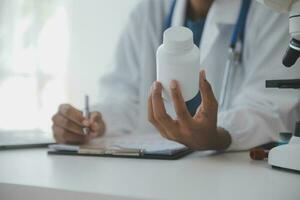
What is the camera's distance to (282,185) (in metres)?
0.47

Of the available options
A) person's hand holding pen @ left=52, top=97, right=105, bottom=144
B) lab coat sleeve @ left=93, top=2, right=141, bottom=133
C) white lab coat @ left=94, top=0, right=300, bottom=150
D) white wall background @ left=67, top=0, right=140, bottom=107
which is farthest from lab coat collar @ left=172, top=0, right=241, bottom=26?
white wall background @ left=67, top=0, right=140, bottom=107

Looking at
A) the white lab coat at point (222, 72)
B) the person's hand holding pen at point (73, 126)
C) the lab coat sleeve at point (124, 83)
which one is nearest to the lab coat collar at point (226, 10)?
the white lab coat at point (222, 72)

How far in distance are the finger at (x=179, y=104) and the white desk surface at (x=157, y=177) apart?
0.22 ft

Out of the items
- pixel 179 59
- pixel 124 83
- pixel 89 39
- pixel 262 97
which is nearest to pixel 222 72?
pixel 262 97

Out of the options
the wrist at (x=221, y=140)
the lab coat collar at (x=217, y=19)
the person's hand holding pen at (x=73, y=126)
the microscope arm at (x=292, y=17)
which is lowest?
the wrist at (x=221, y=140)

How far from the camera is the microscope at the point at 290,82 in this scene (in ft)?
1.72

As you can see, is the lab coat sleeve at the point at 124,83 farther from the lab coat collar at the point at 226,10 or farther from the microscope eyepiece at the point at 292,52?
the microscope eyepiece at the point at 292,52

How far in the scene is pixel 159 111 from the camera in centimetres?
62

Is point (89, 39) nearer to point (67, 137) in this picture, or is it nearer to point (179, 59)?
point (67, 137)

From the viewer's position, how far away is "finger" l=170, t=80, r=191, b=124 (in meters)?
0.53

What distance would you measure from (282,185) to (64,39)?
184 cm

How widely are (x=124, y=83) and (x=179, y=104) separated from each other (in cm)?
61

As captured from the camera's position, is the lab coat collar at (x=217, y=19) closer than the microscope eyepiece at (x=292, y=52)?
No

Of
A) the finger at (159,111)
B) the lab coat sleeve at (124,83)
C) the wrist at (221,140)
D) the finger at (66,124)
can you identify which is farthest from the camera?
the lab coat sleeve at (124,83)
